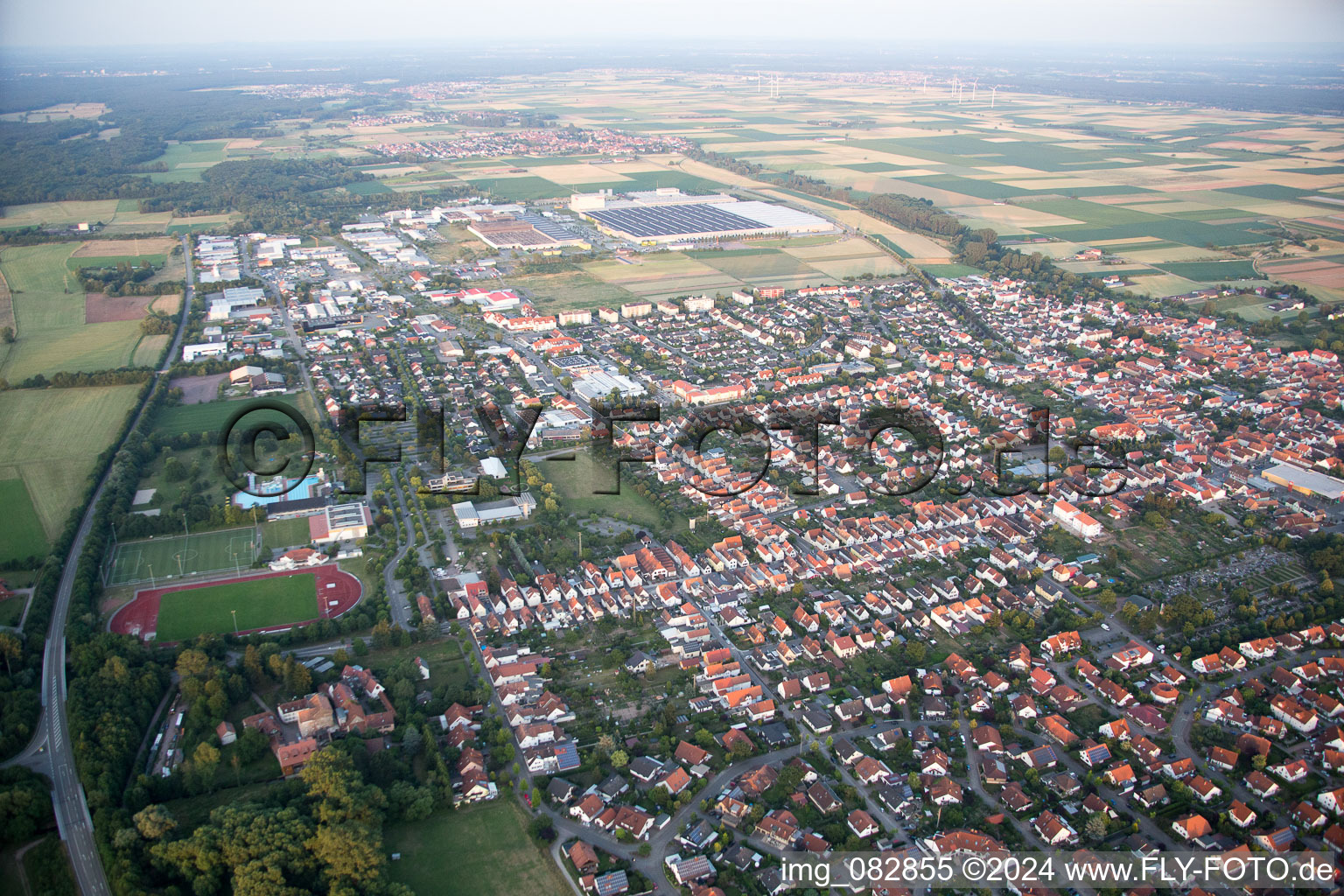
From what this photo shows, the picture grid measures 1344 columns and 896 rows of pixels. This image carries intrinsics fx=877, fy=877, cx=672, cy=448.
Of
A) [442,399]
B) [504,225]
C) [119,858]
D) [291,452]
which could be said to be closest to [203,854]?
[119,858]

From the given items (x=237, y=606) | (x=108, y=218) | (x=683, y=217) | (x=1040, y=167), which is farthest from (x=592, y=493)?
(x=1040, y=167)

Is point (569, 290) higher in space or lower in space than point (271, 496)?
higher

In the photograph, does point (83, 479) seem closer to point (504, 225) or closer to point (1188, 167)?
point (504, 225)

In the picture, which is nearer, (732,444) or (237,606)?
(237,606)

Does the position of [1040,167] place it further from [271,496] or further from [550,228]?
[271,496]

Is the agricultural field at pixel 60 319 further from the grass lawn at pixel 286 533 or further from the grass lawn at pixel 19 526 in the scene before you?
the grass lawn at pixel 286 533

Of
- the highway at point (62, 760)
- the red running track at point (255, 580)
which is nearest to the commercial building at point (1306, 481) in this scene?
the red running track at point (255, 580)

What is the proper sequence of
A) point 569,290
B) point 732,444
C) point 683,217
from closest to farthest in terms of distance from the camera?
point 732,444
point 569,290
point 683,217
